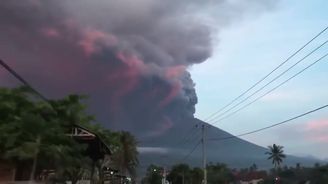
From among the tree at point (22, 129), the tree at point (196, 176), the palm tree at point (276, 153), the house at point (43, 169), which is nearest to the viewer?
the tree at point (22, 129)

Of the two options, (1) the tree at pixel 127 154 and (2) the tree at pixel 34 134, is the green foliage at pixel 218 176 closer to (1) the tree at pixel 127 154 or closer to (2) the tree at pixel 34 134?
(1) the tree at pixel 127 154

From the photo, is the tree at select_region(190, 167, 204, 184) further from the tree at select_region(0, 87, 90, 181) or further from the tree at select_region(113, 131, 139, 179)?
the tree at select_region(0, 87, 90, 181)

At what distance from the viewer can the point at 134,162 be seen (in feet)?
336

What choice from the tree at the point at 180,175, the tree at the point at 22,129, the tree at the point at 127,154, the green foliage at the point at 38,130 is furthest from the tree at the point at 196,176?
the tree at the point at 22,129

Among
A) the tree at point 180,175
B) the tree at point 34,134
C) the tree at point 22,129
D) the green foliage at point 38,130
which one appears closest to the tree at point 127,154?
the tree at point 180,175

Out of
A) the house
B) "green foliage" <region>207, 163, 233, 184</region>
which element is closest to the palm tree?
"green foliage" <region>207, 163, 233, 184</region>

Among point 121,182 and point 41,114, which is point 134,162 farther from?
point 41,114

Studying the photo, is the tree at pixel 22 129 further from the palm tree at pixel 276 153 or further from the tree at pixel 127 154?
the palm tree at pixel 276 153

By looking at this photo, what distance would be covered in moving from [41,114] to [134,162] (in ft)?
251

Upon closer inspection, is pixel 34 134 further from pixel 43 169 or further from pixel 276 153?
pixel 276 153

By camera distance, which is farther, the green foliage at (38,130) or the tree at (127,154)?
the tree at (127,154)

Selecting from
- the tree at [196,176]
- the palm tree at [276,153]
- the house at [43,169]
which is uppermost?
the palm tree at [276,153]

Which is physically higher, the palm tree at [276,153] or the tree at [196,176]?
the palm tree at [276,153]

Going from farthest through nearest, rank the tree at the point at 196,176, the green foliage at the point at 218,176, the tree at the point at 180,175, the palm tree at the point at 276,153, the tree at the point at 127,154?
the palm tree at the point at 276,153
the tree at the point at 180,175
the tree at the point at 196,176
the green foliage at the point at 218,176
the tree at the point at 127,154
